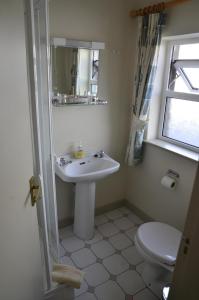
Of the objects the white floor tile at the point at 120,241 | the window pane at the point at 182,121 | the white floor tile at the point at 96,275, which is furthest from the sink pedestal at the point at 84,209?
the window pane at the point at 182,121

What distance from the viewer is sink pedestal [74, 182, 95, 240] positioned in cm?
215

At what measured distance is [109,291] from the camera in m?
1.79

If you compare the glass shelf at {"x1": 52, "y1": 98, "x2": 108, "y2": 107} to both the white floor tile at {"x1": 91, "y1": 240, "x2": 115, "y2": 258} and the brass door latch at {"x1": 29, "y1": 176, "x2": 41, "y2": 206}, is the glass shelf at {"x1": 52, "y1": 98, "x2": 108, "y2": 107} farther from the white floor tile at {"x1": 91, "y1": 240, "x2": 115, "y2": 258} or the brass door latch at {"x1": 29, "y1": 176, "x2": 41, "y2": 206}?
the white floor tile at {"x1": 91, "y1": 240, "x2": 115, "y2": 258}

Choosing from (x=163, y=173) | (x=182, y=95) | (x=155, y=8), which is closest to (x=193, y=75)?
(x=182, y=95)

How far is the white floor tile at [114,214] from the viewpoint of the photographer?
8.79 ft

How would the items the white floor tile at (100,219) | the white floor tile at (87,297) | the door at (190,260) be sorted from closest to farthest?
the door at (190,260) < the white floor tile at (87,297) < the white floor tile at (100,219)

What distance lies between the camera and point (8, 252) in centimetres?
92

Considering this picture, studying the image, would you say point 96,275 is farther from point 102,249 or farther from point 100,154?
point 100,154

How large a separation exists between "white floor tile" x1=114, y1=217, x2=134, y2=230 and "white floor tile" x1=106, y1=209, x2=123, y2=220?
61 mm

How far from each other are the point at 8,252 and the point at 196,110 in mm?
1853

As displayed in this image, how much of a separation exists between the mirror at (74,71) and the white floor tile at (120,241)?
1.40 metres

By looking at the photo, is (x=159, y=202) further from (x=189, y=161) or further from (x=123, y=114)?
(x=123, y=114)

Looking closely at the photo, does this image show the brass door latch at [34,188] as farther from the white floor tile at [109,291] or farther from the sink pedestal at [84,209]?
the white floor tile at [109,291]

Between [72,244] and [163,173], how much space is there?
44.8 inches
